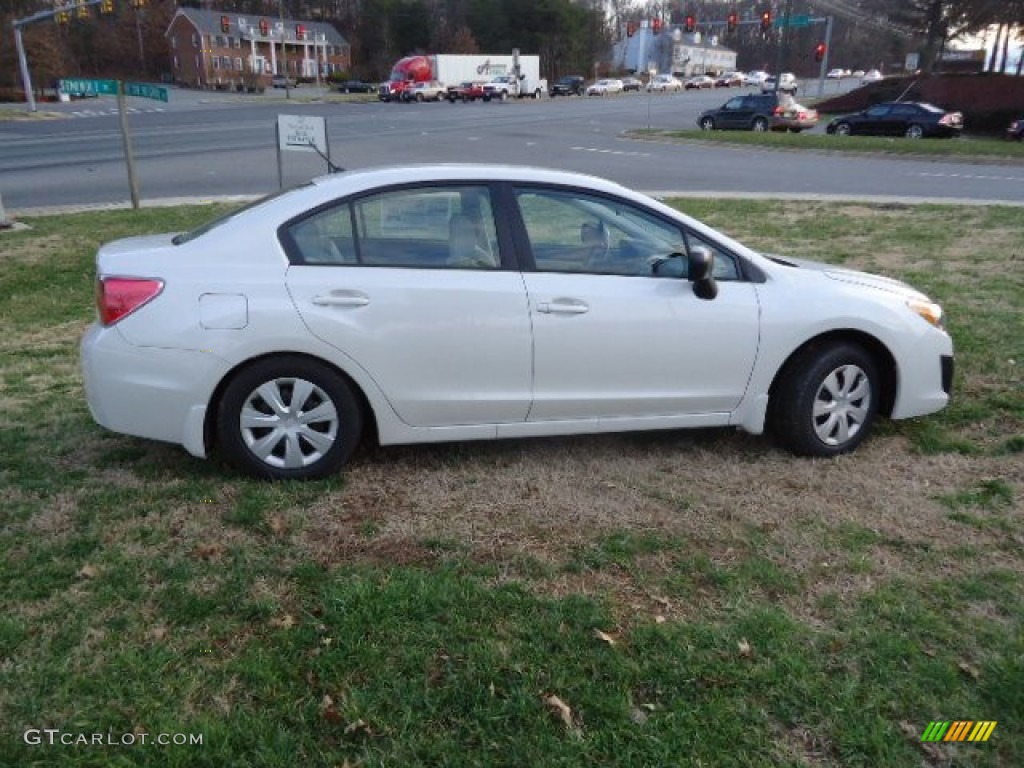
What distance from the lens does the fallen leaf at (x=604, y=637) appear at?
302 centimetres

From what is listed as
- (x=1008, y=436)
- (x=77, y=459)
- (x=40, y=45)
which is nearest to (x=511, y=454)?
(x=77, y=459)

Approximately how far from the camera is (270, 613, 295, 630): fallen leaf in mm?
3104

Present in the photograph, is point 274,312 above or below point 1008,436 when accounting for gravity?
above

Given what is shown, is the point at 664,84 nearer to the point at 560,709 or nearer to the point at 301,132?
the point at 301,132

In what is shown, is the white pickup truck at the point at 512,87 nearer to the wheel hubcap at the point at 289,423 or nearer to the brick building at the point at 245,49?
the brick building at the point at 245,49

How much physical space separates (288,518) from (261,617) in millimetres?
754

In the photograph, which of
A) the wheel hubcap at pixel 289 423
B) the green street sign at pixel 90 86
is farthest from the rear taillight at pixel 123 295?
the green street sign at pixel 90 86

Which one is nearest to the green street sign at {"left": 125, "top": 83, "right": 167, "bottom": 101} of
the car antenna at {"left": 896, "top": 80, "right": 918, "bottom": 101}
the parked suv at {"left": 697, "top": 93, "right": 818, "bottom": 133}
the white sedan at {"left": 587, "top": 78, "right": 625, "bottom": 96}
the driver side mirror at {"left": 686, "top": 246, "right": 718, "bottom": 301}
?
the driver side mirror at {"left": 686, "top": 246, "right": 718, "bottom": 301}

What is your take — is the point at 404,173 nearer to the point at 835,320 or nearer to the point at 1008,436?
the point at 835,320

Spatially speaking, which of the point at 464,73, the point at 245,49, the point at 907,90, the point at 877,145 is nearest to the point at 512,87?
the point at 464,73

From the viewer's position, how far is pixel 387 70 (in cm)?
9631

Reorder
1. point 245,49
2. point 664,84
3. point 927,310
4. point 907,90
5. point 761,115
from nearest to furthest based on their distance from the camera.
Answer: point 927,310 < point 761,115 < point 907,90 < point 664,84 < point 245,49

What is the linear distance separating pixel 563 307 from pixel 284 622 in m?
1.94

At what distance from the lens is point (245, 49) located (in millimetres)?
95375
